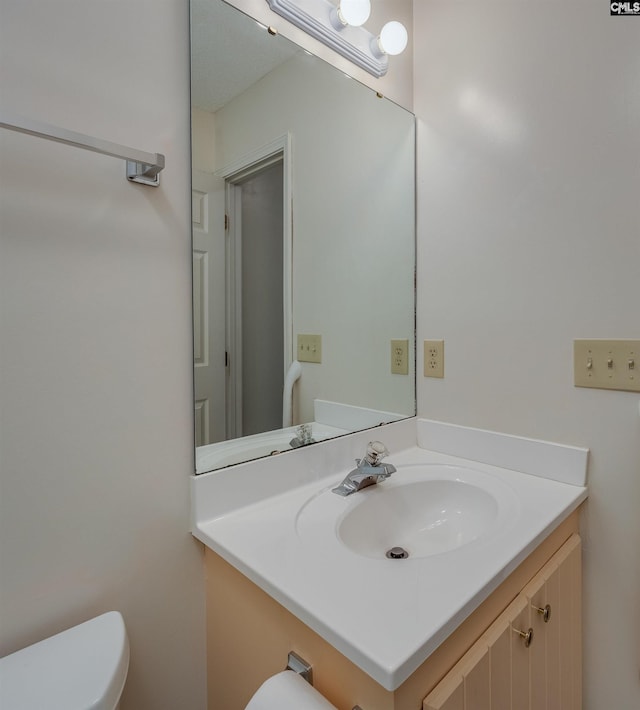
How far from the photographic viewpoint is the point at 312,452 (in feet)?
3.76

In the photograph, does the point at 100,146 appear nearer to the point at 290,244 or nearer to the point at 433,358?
the point at 290,244

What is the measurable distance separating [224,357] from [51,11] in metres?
0.71

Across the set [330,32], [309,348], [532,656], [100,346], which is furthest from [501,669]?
[330,32]

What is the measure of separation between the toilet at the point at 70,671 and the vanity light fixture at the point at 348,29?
142 centimetres

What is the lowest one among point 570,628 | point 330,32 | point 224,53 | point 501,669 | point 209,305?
point 570,628

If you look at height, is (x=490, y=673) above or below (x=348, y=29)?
below

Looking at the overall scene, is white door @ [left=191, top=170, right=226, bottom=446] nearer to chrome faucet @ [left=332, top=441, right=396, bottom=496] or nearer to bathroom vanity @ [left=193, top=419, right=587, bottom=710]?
bathroom vanity @ [left=193, top=419, right=587, bottom=710]

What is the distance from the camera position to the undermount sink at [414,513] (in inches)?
38.2

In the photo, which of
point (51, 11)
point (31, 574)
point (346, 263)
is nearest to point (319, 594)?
point (31, 574)

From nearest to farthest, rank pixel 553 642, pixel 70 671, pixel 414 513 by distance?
pixel 70 671
pixel 553 642
pixel 414 513

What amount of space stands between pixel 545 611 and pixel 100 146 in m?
1.24

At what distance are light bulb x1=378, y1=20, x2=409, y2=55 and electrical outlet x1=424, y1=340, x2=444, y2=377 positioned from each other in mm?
898

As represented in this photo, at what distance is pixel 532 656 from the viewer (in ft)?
2.81

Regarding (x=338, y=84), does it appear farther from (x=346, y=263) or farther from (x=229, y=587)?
(x=229, y=587)
